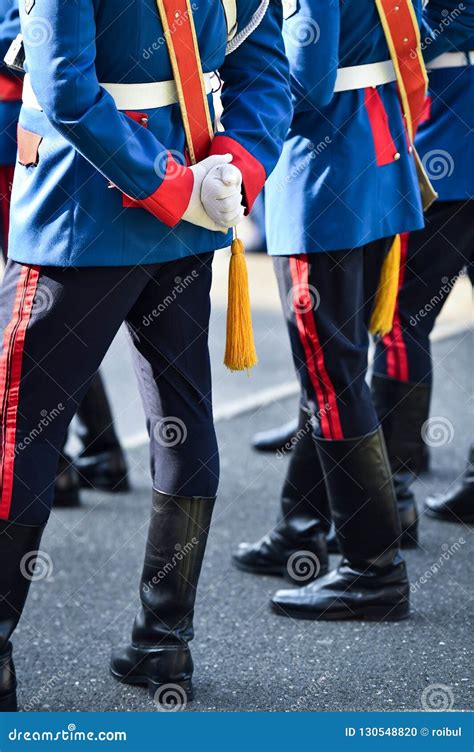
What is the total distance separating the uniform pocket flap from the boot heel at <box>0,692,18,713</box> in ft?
3.70

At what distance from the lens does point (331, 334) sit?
300 centimetres

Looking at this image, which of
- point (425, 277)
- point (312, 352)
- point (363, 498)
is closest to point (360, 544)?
point (363, 498)

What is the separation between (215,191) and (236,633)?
1270mm

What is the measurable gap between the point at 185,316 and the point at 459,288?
5246 millimetres

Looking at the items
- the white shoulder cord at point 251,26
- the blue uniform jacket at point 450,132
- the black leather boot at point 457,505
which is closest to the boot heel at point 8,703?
the white shoulder cord at point 251,26

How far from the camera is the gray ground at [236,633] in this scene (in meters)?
2.78

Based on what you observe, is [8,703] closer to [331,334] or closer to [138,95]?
[331,334]

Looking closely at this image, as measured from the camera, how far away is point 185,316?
2.58 metres

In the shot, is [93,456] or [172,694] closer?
[172,694]

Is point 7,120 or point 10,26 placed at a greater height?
point 10,26

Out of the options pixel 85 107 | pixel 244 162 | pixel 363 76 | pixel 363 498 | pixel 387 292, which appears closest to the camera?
pixel 85 107

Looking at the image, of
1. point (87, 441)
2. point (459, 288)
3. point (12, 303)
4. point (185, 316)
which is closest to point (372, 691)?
point (185, 316)

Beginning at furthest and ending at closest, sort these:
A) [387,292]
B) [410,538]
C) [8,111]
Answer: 1. [410,538]
2. [8,111]
3. [387,292]

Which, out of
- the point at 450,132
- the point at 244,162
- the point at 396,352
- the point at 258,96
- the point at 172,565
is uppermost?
the point at 258,96
